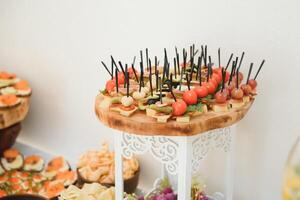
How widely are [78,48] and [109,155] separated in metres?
0.55

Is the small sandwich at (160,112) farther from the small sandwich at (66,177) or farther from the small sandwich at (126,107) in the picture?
the small sandwich at (66,177)

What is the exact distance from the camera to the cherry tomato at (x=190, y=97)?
1.20m

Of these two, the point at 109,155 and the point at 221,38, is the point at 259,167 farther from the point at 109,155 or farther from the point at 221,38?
the point at 109,155

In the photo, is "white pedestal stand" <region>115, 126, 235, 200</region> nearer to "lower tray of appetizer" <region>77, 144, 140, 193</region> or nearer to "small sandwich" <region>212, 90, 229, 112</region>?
"small sandwich" <region>212, 90, 229, 112</region>

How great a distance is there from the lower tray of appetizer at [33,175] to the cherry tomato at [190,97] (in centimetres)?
91

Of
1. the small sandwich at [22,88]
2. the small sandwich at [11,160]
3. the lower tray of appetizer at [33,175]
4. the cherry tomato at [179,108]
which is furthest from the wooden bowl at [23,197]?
the cherry tomato at [179,108]

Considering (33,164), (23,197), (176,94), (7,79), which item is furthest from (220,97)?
(7,79)

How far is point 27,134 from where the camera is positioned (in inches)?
99.2

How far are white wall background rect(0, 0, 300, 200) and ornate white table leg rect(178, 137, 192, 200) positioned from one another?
17.8 inches

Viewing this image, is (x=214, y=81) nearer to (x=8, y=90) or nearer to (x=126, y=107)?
(x=126, y=107)

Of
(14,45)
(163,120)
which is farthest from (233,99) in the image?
(14,45)

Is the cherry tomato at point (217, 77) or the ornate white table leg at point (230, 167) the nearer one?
the cherry tomato at point (217, 77)

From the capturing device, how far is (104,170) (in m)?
1.81

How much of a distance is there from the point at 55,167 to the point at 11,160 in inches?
9.3
